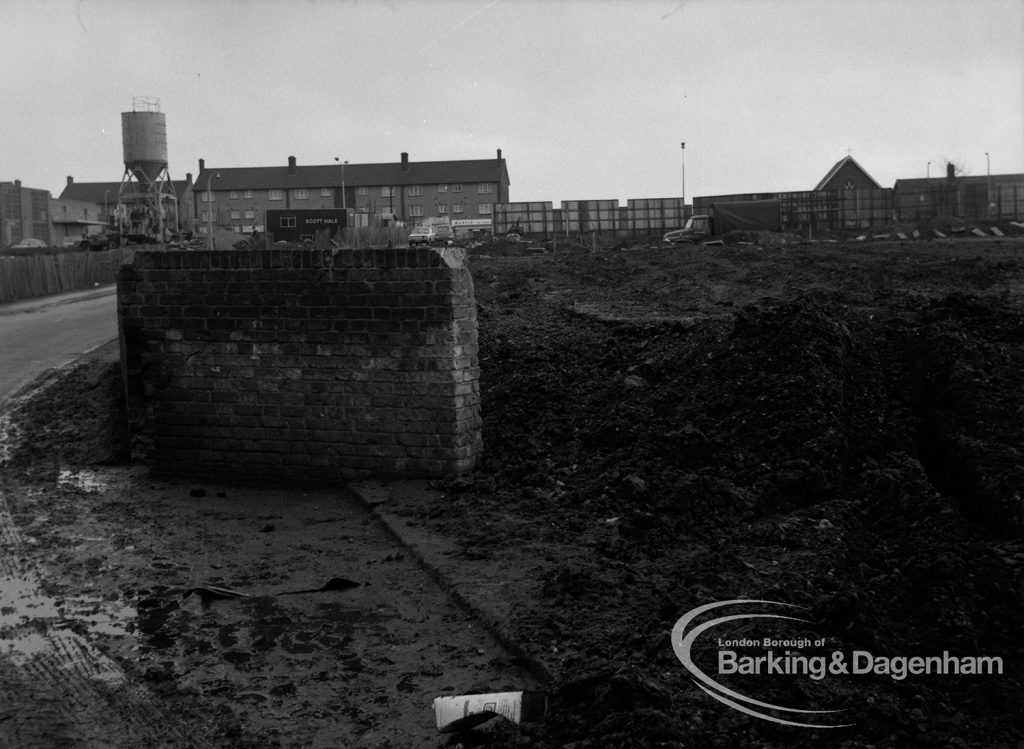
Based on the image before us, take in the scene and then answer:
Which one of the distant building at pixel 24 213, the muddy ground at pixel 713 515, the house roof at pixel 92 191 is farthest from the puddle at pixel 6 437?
the house roof at pixel 92 191

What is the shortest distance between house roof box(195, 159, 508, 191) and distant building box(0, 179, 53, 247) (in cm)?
1561

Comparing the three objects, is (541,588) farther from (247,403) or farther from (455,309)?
(247,403)

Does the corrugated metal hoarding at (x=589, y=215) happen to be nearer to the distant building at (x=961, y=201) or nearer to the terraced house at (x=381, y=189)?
the distant building at (x=961, y=201)

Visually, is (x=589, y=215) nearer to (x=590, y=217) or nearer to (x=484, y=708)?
(x=590, y=217)

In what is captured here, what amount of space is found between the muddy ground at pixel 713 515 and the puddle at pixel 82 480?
13 centimetres

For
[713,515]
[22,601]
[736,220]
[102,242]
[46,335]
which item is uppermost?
[102,242]

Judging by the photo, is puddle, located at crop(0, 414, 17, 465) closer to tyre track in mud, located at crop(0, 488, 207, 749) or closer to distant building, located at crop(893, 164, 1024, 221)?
tyre track in mud, located at crop(0, 488, 207, 749)

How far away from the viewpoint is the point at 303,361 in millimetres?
9242

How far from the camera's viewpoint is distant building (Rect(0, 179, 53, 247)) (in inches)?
3691

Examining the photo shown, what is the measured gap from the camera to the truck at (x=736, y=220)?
4070 centimetres

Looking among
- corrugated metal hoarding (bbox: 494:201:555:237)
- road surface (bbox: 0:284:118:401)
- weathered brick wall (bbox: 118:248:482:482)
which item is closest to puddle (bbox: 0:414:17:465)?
road surface (bbox: 0:284:118:401)

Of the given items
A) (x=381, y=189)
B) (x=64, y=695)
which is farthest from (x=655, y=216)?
(x=64, y=695)

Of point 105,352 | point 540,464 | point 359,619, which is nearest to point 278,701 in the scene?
point 359,619

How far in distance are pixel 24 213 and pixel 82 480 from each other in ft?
312
